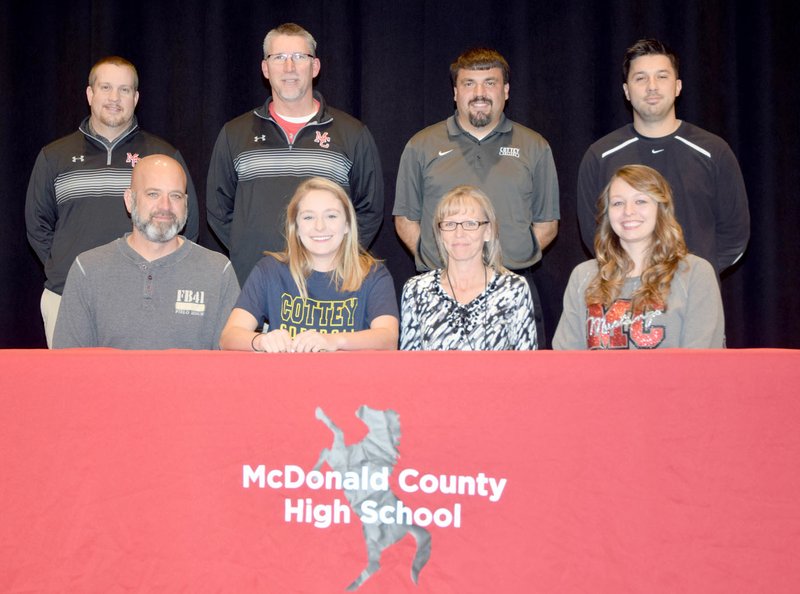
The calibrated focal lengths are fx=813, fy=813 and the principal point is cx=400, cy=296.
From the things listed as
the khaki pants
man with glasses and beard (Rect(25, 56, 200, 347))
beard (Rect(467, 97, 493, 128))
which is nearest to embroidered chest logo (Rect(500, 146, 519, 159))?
beard (Rect(467, 97, 493, 128))

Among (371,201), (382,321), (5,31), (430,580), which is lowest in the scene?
(430,580)

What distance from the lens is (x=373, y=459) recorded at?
6.60ft

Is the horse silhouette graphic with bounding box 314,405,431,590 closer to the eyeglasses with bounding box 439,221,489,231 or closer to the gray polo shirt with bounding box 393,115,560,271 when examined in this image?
the eyeglasses with bounding box 439,221,489,231

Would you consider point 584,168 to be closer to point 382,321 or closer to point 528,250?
point 528,250

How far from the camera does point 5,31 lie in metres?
5.59

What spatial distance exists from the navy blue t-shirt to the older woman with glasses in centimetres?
18

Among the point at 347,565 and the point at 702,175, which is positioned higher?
the point at 702,175

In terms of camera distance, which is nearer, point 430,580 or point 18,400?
point 430,580

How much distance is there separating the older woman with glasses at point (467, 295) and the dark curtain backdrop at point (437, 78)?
2.12 metres

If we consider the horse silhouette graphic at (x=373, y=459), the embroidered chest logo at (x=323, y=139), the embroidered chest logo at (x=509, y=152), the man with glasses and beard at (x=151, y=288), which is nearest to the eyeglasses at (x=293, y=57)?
the embroidered chest logo at (x=323, y=139)

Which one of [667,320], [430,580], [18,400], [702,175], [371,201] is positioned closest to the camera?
[430,580]

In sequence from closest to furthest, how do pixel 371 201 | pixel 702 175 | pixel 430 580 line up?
pixel 430 580 < pixel 702 175 < pixel 371 201

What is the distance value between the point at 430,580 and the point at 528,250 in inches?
105

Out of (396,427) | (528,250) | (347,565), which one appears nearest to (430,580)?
(347,565)
